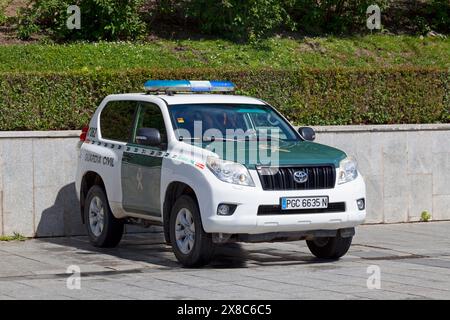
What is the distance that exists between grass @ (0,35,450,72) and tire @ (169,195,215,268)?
5294 mm

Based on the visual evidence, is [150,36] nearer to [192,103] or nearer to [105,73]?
[105,73]

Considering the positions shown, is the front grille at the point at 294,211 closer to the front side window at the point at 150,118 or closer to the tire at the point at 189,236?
the tire at the point at 189,236

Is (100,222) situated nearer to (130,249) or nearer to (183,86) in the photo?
(130,249)

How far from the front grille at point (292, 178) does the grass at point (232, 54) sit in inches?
227

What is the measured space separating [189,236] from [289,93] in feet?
16.4

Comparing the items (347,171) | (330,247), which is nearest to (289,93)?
(330,247)

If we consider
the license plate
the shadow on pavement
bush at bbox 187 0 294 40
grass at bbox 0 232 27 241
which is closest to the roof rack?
the shadow on pavement

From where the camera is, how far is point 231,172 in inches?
424

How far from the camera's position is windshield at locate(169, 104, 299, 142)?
11781 millimetres

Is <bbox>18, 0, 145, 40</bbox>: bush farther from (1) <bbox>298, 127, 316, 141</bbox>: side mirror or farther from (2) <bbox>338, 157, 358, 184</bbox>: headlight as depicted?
(2) <bbox>338, 157, 358, 184</bbox>: headlight

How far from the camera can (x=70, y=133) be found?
1410cm
